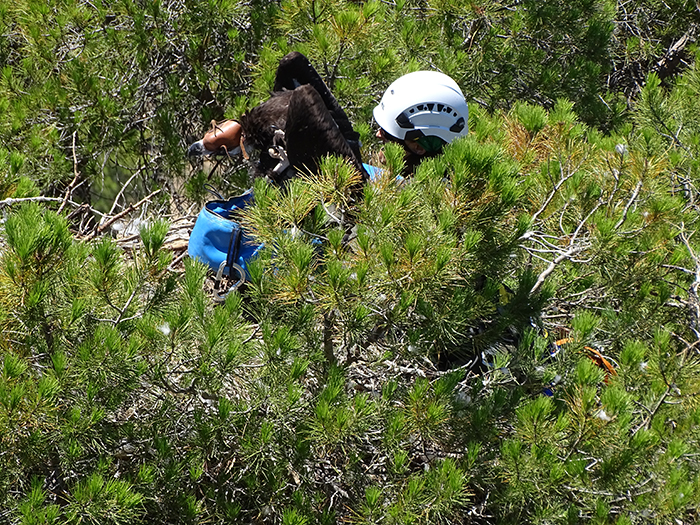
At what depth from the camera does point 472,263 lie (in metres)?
2.52

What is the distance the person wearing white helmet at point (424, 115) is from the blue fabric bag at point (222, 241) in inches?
26.8

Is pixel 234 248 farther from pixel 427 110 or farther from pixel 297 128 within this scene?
pixel 427 110

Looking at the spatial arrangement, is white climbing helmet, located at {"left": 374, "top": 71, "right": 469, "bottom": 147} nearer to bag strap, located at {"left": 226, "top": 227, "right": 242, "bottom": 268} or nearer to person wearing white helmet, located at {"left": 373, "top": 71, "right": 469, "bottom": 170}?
person wearing white helmet, located at {"left": 373, "top": 71, "right": 469, "bottom": 170}

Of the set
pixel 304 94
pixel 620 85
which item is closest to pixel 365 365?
pixel 304 94

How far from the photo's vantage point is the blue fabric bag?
3131mm

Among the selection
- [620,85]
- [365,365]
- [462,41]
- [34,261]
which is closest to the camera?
[34,261]

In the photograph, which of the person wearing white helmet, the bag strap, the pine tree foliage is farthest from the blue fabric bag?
the person wearing white helmet

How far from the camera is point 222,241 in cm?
322

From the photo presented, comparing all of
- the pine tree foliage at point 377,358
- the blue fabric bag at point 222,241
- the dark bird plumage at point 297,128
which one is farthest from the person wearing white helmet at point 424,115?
the blue fabric bag at point 222,241

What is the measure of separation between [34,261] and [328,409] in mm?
988

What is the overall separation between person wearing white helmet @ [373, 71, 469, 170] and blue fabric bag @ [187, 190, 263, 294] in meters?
0.68

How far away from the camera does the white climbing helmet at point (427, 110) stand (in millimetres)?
3219

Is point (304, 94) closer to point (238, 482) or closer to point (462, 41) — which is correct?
point (238, 482)

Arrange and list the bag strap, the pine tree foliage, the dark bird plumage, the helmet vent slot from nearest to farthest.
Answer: the pine tree foliage < the dark bird plumage < the bag strap < the helmet vent slot
